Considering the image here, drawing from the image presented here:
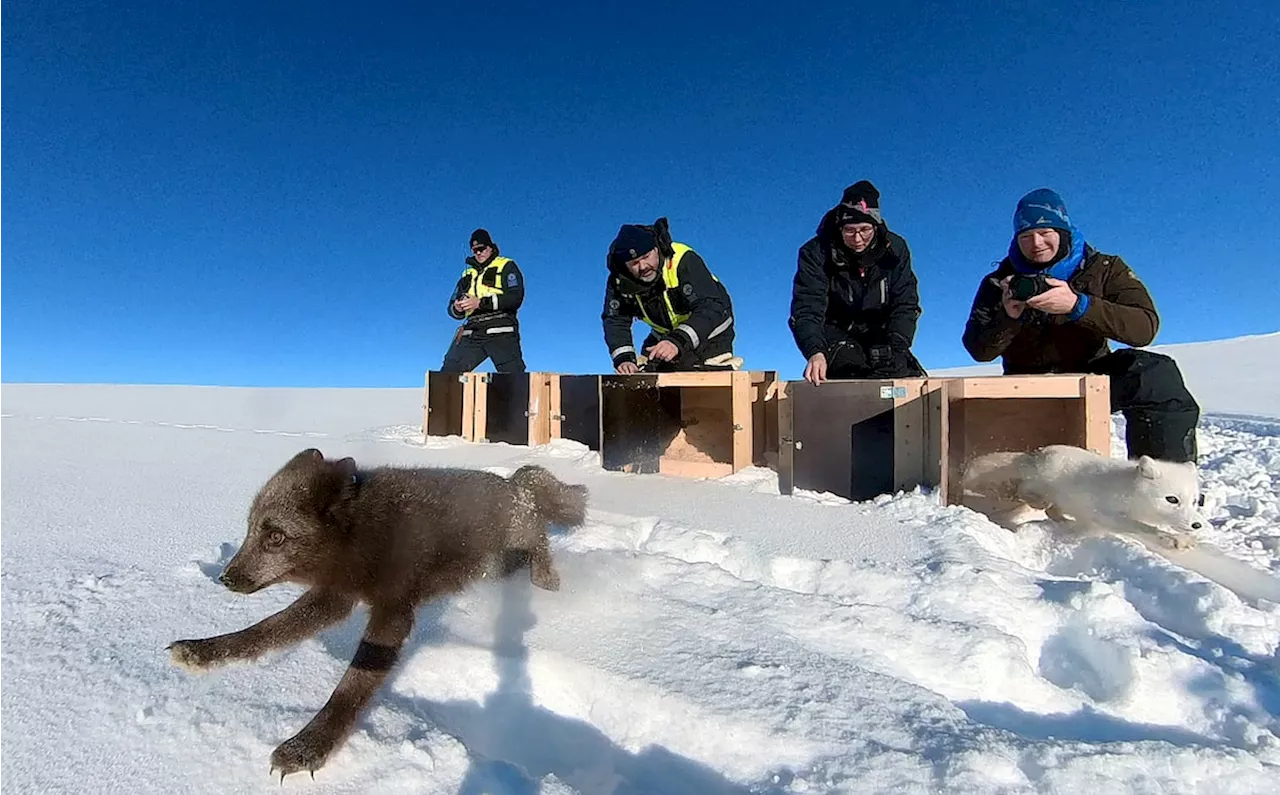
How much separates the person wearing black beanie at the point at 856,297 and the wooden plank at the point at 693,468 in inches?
35.4

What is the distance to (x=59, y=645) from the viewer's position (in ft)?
4.94

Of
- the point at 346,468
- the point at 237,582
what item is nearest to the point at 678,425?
the point at 346,468

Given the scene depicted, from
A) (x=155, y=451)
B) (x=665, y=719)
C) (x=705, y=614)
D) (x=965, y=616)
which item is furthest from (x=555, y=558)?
(x=155, y=451)

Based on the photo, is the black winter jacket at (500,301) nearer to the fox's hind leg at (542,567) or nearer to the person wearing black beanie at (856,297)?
the person wearing black beanie at (856,297)

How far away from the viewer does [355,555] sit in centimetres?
167

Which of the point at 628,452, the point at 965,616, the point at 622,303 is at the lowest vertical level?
the point at 965,616

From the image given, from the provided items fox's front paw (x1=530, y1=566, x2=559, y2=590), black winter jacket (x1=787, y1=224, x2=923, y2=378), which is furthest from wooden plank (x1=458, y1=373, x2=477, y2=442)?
fox's front paw (x1=530, y1=566, x2=559, y2=590)

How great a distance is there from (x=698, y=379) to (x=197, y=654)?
3109mm

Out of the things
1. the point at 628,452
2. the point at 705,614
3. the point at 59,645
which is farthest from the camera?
the point at 628,452

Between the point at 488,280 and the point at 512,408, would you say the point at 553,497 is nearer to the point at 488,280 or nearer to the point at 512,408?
the point at 512,408

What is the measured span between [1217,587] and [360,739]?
2.46 m

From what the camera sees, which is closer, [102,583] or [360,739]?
[360,739]

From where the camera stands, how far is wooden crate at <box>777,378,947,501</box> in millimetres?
3256

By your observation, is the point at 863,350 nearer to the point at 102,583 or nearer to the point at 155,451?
the point at 102,583
